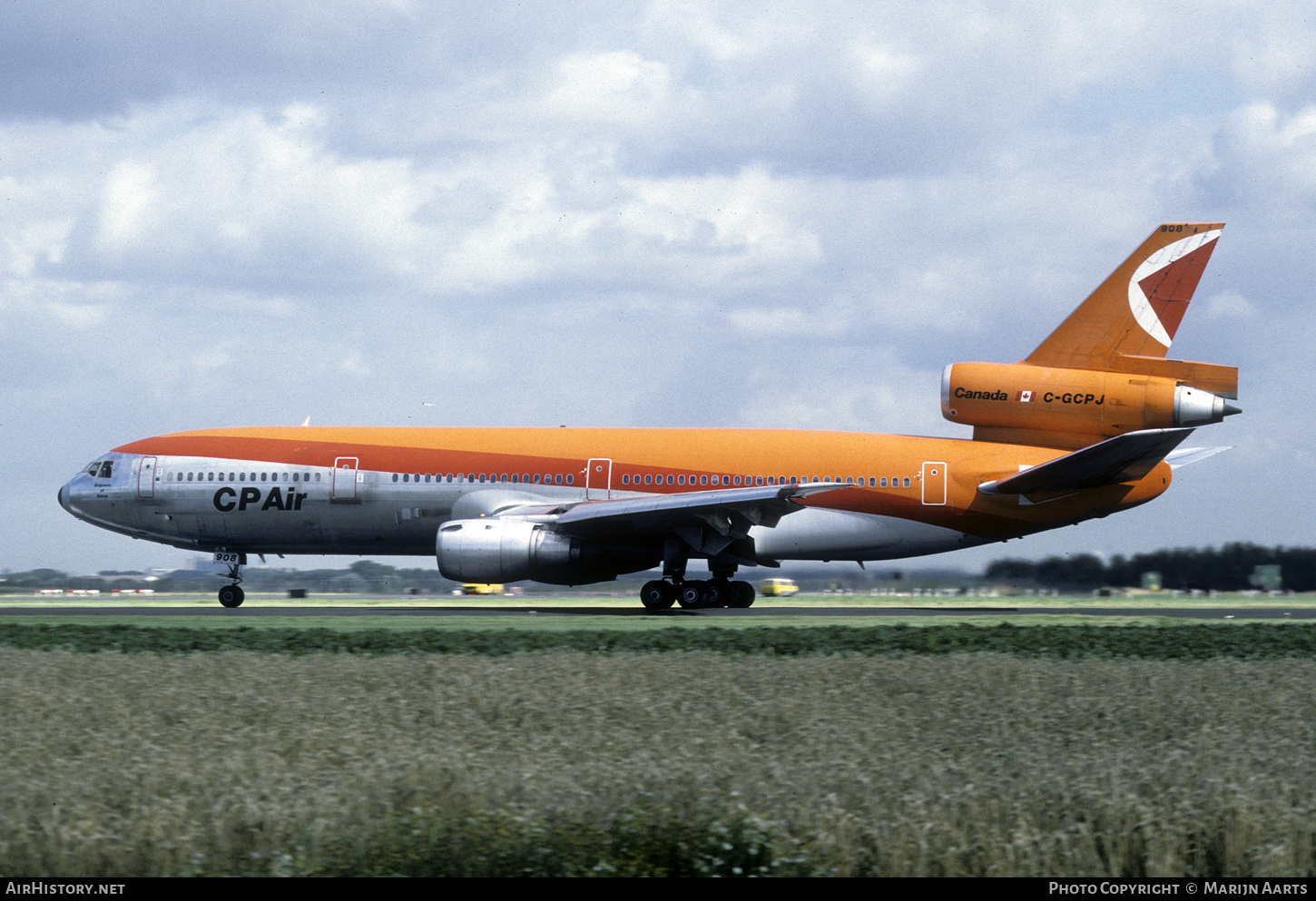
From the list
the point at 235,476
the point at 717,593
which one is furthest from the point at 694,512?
the point at 235,476

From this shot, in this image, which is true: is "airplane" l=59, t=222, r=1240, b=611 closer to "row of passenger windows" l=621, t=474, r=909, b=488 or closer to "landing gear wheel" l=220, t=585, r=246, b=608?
"row of passenger windows" l=621, t=474, r=909, b=488

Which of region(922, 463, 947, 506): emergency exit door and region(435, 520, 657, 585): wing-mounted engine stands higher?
region(922, 463, 947, 506): emergency exit door

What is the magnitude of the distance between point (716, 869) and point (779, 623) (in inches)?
564

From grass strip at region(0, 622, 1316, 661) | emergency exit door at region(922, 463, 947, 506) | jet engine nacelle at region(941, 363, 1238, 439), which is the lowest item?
grass strip at region(0, 622, 1316, 661)

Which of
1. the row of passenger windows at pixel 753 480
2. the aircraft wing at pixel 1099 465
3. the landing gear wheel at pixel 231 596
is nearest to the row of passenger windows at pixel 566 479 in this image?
the row of passenger windows at pixel 753 480

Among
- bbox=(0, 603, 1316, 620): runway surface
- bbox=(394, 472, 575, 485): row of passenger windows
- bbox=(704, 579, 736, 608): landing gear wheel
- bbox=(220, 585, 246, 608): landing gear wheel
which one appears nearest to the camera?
bbox=(0, 603, 1316, 620): runway surface

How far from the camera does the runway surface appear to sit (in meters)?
24.9

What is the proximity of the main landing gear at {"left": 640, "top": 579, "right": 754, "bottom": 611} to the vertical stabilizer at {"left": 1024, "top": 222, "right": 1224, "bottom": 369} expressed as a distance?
330 inches

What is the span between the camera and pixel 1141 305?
26.3m

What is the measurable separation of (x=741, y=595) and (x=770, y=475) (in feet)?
9.05

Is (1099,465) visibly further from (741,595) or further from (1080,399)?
(741,595)

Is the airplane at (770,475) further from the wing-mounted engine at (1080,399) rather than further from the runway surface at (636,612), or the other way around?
the runway surface at (636,612)

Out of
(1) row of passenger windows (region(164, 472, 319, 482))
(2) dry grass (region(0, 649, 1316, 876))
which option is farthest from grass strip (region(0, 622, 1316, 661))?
(1) row of passenger windows (region(164, 472, 319, 482))

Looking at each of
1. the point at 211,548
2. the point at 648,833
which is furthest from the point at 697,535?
the point at 648,833
